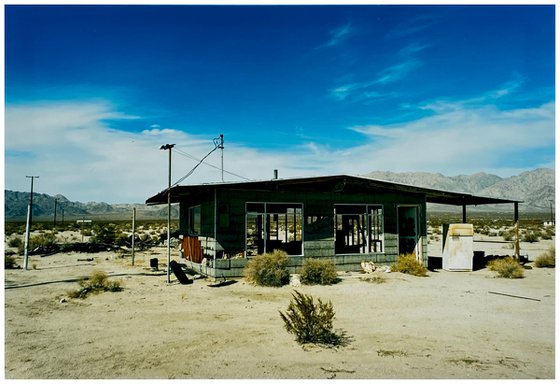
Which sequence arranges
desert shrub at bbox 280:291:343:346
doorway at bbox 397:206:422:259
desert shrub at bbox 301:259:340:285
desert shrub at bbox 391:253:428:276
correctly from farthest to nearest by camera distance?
doorway at bbox 397:206:422:259, desert shrub at bbox 391:253:428:276, desert shrub at bbox 301:259:340:285, desert shrub at bbox 280:291:343:346

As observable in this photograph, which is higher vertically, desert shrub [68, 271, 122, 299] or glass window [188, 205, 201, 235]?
glass window [188, 205, 201, 235]

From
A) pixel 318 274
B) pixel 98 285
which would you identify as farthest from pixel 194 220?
pixel 318 274

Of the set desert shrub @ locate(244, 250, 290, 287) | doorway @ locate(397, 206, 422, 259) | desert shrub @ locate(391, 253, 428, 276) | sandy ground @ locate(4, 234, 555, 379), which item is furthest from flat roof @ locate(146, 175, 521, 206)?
sandy ground @ locate(4, 234, 555, 379)

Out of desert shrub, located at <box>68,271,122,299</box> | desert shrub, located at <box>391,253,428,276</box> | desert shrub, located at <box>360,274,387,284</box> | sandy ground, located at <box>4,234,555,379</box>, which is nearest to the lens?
sandy ground, located at <box>4,234,555,379</box>

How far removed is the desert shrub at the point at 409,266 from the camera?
13.8 meters

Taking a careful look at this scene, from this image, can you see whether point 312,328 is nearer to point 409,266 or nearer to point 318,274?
point 318,274

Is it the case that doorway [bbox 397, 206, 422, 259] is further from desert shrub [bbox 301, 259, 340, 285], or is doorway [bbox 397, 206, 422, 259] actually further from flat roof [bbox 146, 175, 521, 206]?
desert shrub [bbox 301, 259, 340, 285]

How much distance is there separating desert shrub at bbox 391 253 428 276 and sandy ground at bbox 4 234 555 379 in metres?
1.60

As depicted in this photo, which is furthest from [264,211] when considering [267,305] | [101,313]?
[101,313]

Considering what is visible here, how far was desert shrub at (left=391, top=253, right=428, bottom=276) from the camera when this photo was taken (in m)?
→ 13.8

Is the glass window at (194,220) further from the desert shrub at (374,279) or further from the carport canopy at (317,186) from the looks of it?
the desert shrub at (374,279)

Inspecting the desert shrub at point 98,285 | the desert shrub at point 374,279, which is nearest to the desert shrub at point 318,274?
the desert shrub at point 374,279

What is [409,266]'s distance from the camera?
46.0 ft

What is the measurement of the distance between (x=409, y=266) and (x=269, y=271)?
5.16 meters
